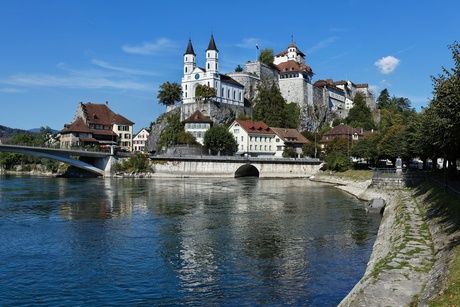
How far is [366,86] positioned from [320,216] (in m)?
149

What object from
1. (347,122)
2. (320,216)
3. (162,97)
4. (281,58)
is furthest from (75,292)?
(281,58)

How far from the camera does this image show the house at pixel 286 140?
117312mm

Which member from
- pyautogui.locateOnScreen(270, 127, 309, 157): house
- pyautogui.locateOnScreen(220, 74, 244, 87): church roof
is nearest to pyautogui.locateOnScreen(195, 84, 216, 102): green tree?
pyautogui.locateOnScreen(220, 74, 244, 87): church roof

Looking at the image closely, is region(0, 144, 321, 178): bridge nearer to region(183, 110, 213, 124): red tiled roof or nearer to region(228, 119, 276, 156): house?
region(228, 119, 276, 156): house

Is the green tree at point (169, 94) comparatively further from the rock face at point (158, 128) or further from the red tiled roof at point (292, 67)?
the red tiled roof at point (292, 67)

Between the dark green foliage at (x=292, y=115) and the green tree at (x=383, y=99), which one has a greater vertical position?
the green tree at (x=383, y=99)

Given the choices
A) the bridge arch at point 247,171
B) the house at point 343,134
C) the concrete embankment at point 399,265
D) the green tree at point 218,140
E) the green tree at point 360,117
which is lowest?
the concrete embankment at point 399,265

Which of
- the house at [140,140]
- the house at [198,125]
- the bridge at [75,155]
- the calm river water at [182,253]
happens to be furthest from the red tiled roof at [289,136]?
the calm river water at [182,253]

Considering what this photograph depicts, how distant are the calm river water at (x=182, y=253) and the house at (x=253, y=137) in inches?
2531

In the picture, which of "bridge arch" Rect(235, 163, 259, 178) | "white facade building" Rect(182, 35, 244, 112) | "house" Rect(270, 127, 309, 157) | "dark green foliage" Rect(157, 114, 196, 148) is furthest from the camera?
"white facade building" Rect(182, 35, 244, 112)

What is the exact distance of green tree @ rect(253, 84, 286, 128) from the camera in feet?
420

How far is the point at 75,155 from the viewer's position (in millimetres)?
98375

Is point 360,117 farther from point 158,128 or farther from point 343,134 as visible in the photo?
point 158,128

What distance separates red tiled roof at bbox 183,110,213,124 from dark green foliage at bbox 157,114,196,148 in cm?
249
